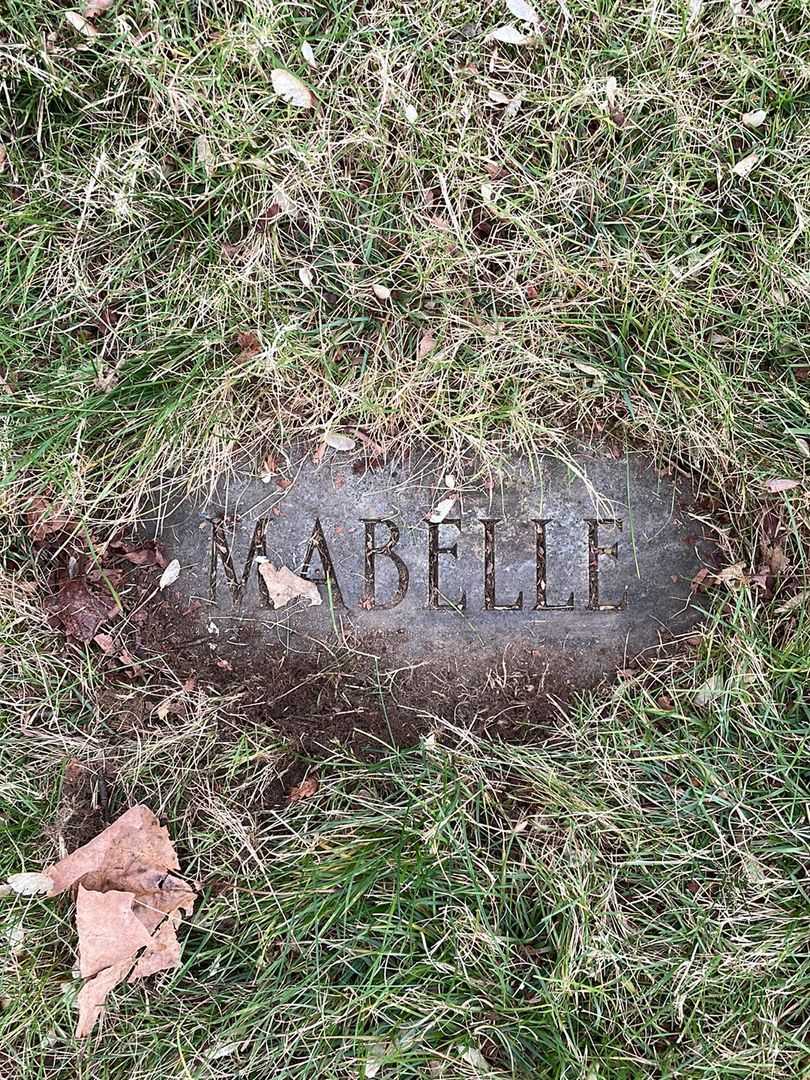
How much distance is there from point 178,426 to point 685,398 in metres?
1.43

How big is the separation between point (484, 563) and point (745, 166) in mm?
1314

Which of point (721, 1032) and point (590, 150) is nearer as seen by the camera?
point (721, 1032)

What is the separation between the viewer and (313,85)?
2.12m

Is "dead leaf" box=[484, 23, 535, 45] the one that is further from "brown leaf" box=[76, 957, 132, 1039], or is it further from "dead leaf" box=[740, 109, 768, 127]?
"brown leaf" box=[76, 957, 132, 1039]

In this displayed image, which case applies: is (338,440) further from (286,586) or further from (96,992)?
(96,992)

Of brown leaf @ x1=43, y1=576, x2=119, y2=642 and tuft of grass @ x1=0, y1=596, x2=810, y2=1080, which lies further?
brown leaf @ x1=43, y1=576, x2=119, y2=642

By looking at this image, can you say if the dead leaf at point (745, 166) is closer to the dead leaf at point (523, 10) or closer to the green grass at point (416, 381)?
the green grass at point (416, 381)

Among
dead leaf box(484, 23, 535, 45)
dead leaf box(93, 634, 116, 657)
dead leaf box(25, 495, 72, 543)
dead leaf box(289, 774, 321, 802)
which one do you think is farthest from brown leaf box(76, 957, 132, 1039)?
dead leaf box(484, 23, 535, 45)

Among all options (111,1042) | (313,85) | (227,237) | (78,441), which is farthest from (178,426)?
(111,1042)

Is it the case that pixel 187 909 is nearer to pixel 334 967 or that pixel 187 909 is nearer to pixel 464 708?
pixel 334 967

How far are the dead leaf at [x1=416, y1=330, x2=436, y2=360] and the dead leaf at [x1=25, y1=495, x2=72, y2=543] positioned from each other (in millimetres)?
1103

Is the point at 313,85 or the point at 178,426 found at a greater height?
the point at 313,85

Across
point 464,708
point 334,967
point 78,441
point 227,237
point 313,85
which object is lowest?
point 334,967

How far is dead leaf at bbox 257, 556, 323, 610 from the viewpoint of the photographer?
2158 millimetres
